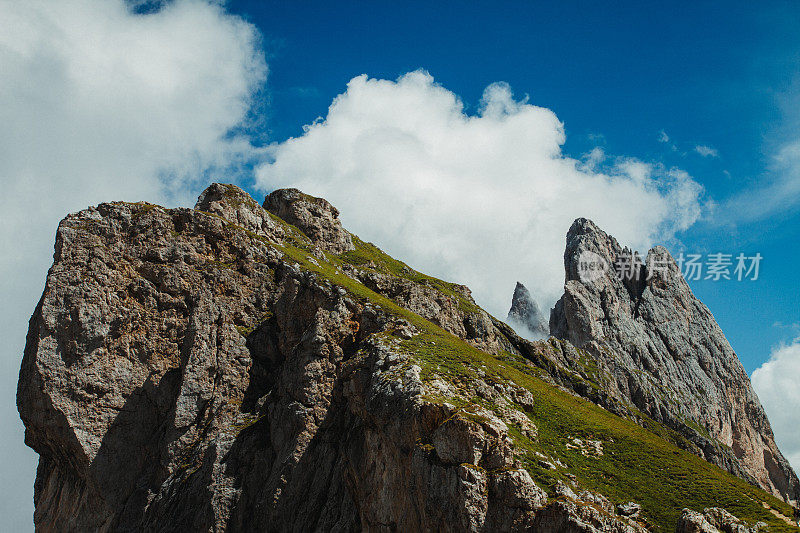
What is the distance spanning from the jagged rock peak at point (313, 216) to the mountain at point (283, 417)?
28.9 metres

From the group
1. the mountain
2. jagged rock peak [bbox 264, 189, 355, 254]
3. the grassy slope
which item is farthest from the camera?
jagged rock peak [bbox 264, 189, 355, 254]

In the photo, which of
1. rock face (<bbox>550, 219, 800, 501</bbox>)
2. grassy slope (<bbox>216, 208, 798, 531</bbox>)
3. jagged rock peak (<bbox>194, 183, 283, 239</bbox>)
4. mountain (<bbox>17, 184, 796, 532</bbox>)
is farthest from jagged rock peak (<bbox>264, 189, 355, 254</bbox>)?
rock face (<bbox>550, 219, 800, 501</bbox>)

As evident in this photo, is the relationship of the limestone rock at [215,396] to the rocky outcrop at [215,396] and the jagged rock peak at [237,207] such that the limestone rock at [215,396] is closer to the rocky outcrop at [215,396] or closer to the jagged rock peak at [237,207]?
the rocky outcrop at [215,396]

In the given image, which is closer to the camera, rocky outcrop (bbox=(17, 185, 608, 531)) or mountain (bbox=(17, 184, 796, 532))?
mountain (bbox=(17, 184, 796, 532))

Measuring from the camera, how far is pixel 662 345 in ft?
516

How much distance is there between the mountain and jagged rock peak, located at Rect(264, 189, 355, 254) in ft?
94.7

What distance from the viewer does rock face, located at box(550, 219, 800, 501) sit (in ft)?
461

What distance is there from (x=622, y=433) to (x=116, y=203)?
65952mm

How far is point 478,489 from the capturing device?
33.3 m

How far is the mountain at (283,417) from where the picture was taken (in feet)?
114

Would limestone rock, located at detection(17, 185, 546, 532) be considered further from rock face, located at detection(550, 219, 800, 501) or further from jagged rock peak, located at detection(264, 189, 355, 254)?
rock face, located at detection(550, 219, 800, 501)

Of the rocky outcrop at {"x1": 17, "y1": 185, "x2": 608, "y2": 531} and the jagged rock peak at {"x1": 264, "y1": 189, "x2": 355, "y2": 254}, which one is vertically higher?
the jagged rock peak at {"x1": 264, "y1": 189, "x2": 355, "y2": 254}

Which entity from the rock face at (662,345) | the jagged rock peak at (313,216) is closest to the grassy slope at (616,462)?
the jagged rock peak at (313,216)

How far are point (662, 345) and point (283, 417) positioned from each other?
139 m
